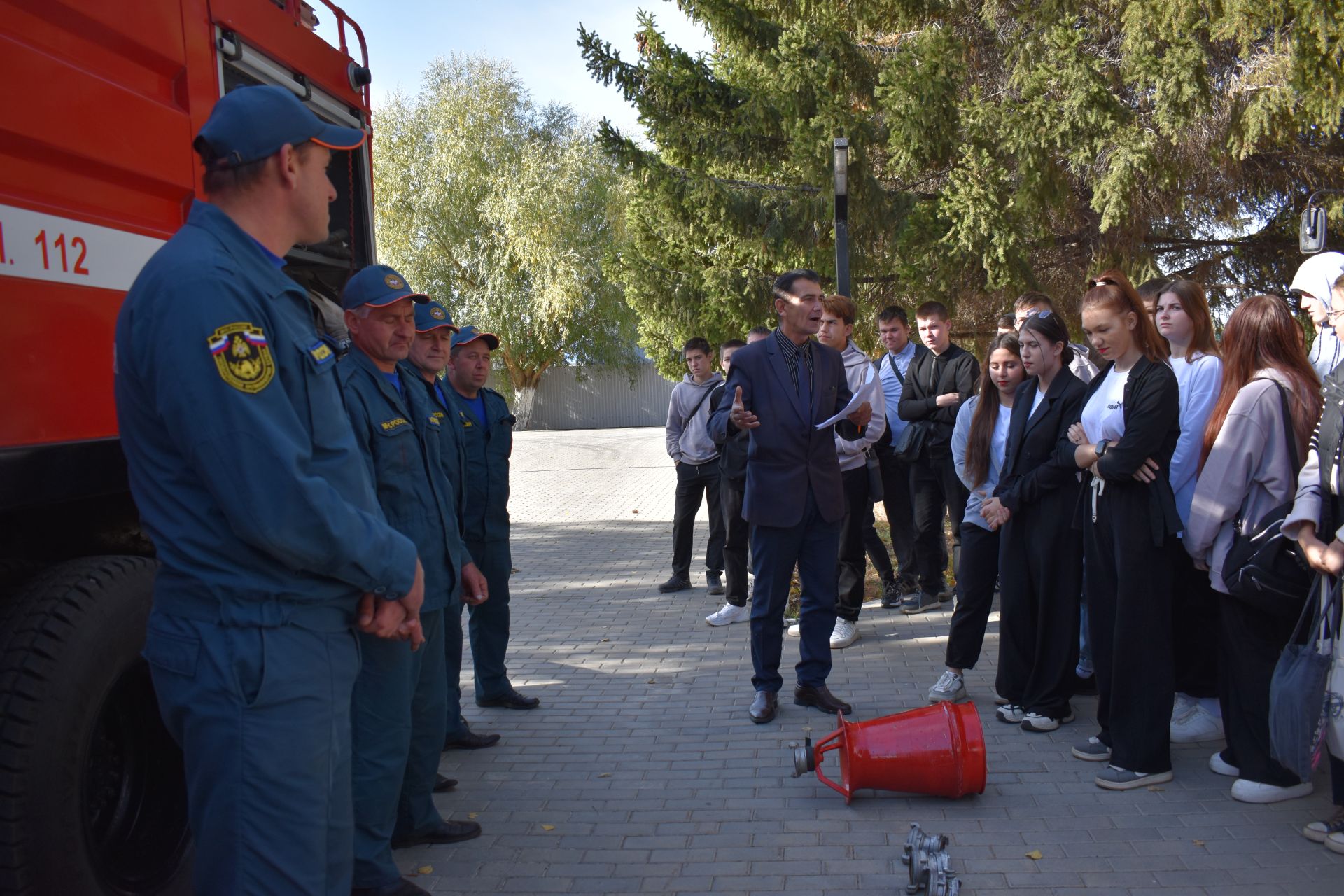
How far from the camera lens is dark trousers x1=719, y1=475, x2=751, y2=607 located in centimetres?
760

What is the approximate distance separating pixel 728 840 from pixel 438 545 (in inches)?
61.6

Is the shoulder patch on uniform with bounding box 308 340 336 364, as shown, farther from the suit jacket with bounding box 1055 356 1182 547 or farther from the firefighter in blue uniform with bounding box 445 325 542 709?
the suit jacket with bounding box 1055 356 1182 547

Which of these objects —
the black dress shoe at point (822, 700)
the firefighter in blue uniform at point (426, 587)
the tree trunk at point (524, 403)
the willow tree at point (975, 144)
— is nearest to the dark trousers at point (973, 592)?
the black dress shoe at point (822, 700)

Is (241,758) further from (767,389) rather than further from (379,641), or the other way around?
(767,389)

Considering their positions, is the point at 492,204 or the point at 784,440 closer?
the point at 784,440

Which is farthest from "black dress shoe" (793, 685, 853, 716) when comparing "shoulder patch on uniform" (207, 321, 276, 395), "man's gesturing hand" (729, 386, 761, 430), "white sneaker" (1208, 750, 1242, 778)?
"shoulder patch on uniform" (207, 321, 276, 395)

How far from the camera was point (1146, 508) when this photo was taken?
4.25 m

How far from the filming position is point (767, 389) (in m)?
5.32

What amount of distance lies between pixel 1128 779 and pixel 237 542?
3709 millimetres

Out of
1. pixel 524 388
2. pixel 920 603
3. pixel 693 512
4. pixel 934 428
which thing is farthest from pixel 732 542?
pixel 524 388

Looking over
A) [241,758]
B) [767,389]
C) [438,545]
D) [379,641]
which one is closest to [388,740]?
[379,641]

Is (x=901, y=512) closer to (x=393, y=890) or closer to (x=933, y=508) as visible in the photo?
(x=933, y=508)

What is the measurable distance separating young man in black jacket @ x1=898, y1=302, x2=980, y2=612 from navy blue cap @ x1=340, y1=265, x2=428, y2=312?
4.53m

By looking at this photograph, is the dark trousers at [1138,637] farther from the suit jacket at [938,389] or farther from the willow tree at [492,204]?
the willow tree at [492,204]
